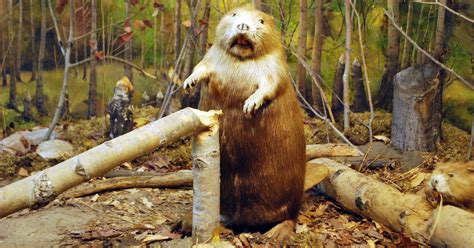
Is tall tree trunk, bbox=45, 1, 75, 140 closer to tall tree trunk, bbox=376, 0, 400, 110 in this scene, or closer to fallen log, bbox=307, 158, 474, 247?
fallen log, bbox=307, 158, 474, 247

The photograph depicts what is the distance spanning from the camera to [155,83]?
606cm

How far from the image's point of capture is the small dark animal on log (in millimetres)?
5184

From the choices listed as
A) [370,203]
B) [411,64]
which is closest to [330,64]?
[411,64]

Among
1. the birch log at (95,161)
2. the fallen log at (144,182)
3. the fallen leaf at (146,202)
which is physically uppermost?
the birch log at (95,161)

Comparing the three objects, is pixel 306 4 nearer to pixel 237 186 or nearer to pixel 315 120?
pixel 315 120

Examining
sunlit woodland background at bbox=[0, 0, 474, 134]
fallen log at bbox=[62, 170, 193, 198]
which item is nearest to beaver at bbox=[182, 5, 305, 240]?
fallen log at bbox=[62, 170, 193, 198]

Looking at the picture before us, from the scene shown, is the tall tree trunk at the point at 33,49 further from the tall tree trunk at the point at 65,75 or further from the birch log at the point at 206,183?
the birch log at the point at 206,183

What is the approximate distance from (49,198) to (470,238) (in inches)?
76.7

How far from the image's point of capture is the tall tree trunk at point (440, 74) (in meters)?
4.86

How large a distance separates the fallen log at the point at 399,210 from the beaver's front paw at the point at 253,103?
3.38ft

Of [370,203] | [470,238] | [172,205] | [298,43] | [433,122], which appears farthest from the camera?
[298,43]

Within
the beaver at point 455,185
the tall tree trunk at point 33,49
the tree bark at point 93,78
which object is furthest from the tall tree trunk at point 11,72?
the beaver at point 455,185

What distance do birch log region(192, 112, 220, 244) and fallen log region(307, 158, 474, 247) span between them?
99 centimetres

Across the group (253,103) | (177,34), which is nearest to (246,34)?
(253,103)
